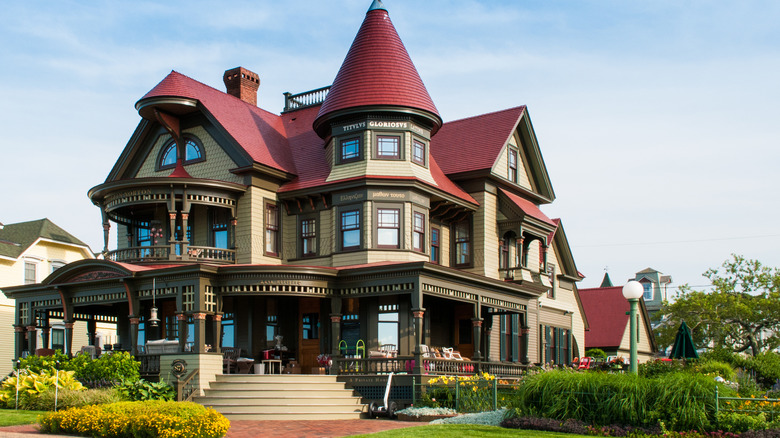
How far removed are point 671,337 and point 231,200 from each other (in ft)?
121

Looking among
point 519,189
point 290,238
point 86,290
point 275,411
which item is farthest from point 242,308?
point 519,189

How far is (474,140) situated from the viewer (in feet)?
116

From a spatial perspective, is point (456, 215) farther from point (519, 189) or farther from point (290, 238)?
point (290, 238)

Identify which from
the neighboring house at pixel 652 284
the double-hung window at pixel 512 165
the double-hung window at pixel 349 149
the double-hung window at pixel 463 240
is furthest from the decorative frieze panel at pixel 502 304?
the neighboring house at pixel 652 284

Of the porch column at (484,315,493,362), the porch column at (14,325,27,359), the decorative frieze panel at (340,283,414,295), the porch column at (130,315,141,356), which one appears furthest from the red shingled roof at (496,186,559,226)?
the porch column at (14,325,27,359)

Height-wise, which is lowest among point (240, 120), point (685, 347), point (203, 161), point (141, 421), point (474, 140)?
point (141, 421)

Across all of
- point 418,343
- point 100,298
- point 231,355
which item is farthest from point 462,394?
point 100,298

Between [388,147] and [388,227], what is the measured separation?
3.03 m

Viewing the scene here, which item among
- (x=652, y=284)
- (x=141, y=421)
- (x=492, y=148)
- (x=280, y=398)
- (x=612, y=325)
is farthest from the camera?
(x=652, y=284)

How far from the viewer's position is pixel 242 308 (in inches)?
1180

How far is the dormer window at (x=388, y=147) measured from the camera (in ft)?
101

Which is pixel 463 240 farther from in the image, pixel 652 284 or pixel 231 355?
pixel 652 284

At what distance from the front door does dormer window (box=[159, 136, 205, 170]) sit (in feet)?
22.9

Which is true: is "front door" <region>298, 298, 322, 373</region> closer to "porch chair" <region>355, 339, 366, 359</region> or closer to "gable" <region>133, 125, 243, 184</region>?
"porch chair" <region>355, 339, 366, 359</region>
